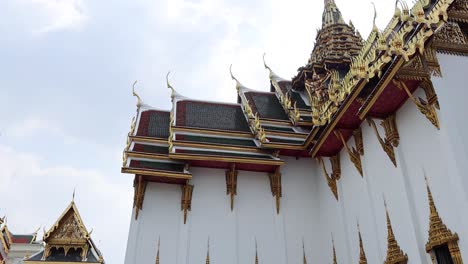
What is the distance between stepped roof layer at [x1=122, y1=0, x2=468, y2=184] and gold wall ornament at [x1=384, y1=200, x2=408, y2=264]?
186 cm

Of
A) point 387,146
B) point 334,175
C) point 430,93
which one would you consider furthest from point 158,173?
point 430,93

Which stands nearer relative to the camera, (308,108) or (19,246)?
(308,108)

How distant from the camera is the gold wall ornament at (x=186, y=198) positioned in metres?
9.17

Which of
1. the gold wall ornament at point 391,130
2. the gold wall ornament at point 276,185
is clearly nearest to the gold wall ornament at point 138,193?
the gold wall ornament at point 276,185

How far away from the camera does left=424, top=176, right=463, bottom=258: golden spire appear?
5.27 meters

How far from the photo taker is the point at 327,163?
9.52 metres

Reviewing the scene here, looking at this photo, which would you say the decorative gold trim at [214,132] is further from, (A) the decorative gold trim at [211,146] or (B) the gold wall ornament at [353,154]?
(B) the gold wall ornament at [353,154]

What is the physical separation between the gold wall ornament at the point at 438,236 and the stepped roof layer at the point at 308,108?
1.77 m

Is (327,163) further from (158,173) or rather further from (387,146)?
(158,173)

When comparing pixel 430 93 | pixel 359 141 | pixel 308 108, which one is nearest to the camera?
pixel 430 93

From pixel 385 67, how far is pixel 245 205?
4473mm

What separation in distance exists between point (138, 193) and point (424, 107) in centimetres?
596

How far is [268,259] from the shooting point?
29.0 ft

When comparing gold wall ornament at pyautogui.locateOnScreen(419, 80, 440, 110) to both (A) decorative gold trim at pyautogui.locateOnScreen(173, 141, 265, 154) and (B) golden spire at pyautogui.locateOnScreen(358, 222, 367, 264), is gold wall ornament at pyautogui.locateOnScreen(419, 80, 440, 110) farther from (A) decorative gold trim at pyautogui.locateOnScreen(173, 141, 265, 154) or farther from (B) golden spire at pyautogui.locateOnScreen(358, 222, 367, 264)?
(A) decorative gold trim at pyautogui.locateOnScreen(173, 141, 265, 154)
